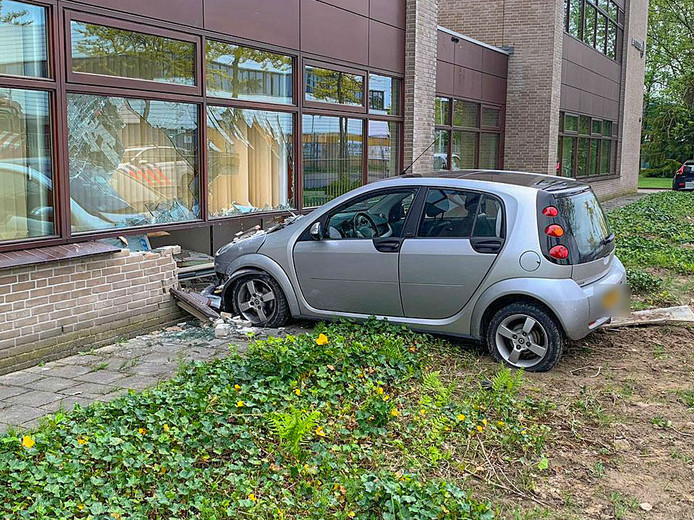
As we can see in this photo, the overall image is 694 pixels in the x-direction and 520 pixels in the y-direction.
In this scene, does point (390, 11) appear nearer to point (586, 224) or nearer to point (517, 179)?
point (517, 179)

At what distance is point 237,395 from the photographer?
17.3ft

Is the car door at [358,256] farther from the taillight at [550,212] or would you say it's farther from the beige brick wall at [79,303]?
the beige brick wall at [79,303]

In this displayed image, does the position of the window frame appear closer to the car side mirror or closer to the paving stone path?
the car side mirror

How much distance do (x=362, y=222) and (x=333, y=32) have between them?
4.97 metres

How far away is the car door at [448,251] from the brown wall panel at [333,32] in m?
4.71

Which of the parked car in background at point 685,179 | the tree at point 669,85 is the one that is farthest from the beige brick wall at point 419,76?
the tree at point 669,85

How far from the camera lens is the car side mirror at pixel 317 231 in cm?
770

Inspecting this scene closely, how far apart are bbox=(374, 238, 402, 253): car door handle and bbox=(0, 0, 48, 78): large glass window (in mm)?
3438

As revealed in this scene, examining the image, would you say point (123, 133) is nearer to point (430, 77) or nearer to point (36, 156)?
point (36, 156)

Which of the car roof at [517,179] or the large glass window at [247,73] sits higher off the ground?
the large glass window at [247,73]

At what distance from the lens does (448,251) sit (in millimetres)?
6957

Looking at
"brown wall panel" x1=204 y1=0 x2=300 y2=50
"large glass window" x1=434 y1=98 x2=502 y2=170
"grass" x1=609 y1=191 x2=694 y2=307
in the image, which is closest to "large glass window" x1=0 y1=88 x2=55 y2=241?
"brown wall panel" x1=204 y1=0 x2=300 y2=50

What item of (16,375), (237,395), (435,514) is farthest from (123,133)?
(435,514)

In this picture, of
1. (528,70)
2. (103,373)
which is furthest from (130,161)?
(528,70)
